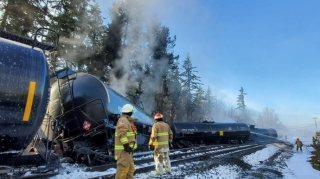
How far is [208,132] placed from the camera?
20.8 m

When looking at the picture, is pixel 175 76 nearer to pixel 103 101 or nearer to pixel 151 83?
pixel 151 83

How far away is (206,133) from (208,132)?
1.01 ft

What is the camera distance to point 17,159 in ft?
14.9

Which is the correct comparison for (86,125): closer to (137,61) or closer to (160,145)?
(160,145)

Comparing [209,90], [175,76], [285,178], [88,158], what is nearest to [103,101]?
[88,158]

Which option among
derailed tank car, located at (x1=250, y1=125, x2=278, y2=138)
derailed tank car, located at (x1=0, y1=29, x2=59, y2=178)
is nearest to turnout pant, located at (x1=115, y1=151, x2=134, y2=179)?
derailed tank car, located at (x1=0, y1=29, x2=59, y2=178)

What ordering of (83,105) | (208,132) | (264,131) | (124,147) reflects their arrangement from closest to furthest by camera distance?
(124,147) < (83,105) < (208,132) < (264,131)

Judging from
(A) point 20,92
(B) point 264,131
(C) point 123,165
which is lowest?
(B) point 264,131

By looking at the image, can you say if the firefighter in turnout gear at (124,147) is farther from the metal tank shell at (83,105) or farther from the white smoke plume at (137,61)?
the white smoke plume at (137,61)

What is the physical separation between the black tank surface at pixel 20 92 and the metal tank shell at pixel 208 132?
45.4ft

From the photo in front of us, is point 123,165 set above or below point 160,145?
below

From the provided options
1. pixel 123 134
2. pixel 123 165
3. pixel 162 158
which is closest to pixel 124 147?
pixel 123 134

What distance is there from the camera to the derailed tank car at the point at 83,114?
7586 millimetres

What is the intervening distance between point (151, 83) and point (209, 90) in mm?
52688
